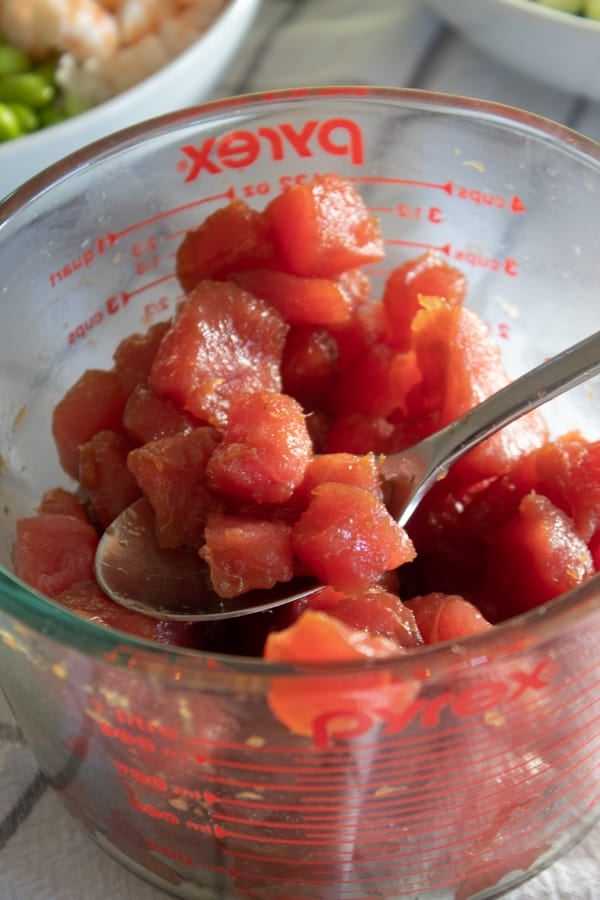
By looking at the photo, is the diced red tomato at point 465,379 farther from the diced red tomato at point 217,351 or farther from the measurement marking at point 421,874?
the measurement marking at point 421,874

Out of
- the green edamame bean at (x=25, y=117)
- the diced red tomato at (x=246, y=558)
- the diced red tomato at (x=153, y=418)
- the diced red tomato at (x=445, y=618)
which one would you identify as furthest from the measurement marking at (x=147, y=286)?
the green edamame bean at (x=25, y=117)

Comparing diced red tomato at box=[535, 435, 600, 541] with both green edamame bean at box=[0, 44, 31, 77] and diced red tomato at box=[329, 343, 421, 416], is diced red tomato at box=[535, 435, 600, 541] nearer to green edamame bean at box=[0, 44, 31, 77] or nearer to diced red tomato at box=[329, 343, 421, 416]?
diced red tomato at box=[329, 343, 421, 416]

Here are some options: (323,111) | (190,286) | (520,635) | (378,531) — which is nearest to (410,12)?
(323,111)

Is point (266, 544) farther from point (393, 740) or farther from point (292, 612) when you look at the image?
point (393, 740)

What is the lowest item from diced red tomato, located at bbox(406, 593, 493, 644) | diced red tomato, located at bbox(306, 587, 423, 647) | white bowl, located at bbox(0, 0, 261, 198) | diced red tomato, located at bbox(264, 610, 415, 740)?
diced red tomato, located at bbox(406, 593, 493, 644)

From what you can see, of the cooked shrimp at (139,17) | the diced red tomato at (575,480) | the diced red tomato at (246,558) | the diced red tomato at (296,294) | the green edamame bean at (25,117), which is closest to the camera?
the diced red tomato at (246,558)

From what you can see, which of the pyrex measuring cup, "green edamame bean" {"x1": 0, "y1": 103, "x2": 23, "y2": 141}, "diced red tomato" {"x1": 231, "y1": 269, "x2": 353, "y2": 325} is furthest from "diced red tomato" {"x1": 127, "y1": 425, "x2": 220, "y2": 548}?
"green edamame bean" {"x1": 0, "y1": 103, "x2": 23, "y2": 141}
